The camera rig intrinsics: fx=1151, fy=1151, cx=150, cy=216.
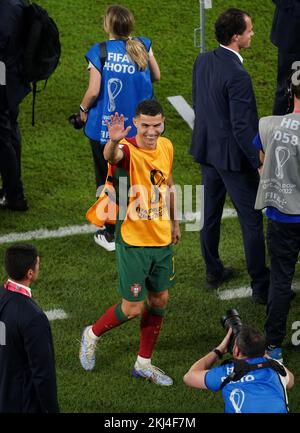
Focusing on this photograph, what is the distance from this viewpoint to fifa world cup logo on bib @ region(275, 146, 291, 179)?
23.4ft

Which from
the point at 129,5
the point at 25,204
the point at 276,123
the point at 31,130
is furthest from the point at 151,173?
the point at 129,5

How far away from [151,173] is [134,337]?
1.36 meters

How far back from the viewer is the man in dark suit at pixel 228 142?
7793 mm

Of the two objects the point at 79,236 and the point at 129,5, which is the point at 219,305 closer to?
the point at 79,236

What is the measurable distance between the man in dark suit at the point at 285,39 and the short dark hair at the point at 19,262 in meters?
4.10

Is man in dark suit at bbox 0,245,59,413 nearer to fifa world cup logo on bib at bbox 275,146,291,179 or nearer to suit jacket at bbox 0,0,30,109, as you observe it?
fifa world cup logo on bib at bbox 275,146,291,179

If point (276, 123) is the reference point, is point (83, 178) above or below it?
below

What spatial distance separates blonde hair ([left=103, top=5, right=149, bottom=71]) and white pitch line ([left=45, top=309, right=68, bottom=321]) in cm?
195

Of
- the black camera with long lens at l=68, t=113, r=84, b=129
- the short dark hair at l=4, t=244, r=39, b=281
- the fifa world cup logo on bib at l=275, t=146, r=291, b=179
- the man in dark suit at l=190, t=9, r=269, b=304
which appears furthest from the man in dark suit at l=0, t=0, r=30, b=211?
the short dark hair at l=4, t=244, r=39, b=281

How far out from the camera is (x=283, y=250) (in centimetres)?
736

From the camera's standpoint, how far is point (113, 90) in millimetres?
8750

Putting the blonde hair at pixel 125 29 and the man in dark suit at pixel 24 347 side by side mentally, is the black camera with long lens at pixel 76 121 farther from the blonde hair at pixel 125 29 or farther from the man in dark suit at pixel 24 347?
the man in dark suit at pixel 24 347

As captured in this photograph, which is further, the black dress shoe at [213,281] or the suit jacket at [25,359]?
the black dress shoe at [213,281]

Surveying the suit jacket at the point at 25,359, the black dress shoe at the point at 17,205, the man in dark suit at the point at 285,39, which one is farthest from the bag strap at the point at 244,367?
the black dress shoe at the point at 17,205
